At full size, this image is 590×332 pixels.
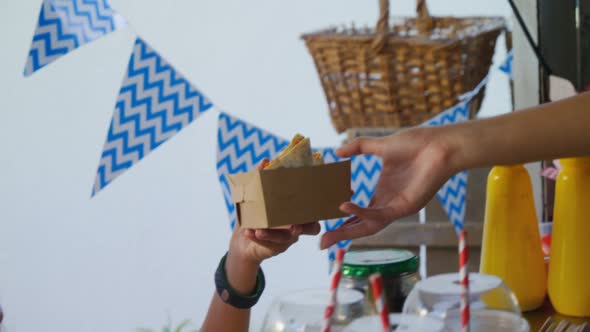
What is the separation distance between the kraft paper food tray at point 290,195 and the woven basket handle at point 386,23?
0.95 meters

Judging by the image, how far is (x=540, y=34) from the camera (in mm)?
1941

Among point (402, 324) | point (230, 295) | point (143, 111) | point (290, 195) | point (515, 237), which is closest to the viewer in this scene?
point (402, 324)

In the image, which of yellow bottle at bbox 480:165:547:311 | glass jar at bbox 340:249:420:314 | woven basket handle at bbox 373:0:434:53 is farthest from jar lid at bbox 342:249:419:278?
woven basket handle at bbox 373:0:434:53

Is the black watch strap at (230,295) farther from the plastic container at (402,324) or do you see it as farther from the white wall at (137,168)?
the white wall at (137,168)

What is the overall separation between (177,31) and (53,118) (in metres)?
0.72

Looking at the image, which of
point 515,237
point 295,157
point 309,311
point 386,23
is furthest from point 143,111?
point 309,311

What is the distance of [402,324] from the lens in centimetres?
67

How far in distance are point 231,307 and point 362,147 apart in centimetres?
46

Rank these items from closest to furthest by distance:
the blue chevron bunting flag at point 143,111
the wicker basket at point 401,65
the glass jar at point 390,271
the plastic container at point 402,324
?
1. the plastic container at point 402,324
2. the glass jar at point 390,271
3. the blue chevron bunting flag at point 143,111
4. the wicker basket at point 401,65

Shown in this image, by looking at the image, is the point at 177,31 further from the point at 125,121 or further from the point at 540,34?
the point at 540,34

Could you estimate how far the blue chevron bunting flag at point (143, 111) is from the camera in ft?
6.38

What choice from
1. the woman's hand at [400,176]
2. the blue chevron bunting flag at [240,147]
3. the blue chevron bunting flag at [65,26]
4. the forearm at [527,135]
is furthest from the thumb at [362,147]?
the blue chevron bunting flag at [65,26]

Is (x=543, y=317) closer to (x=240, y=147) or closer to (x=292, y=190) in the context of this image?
(x=292, y=190)

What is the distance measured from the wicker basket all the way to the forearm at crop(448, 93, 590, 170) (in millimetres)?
1024
